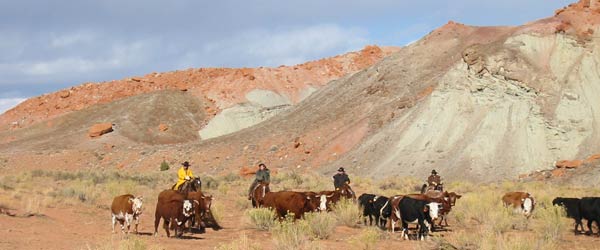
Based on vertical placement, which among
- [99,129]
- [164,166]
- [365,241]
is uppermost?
[99,129]

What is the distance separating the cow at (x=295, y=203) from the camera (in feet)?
57.9

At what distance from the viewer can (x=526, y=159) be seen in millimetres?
37312

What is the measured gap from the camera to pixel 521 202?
810 inches

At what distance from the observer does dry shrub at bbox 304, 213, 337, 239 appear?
16250mm

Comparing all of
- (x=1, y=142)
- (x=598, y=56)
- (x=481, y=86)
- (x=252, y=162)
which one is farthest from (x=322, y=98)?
A: (x=1, y=142)

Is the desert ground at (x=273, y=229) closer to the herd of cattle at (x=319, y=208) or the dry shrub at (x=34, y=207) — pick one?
the dry shrub at (x=34, y=207)

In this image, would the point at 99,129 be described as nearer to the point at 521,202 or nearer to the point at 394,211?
the point at 521,202

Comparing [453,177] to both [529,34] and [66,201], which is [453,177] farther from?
[66,201]

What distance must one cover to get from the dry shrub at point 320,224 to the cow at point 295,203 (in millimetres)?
764

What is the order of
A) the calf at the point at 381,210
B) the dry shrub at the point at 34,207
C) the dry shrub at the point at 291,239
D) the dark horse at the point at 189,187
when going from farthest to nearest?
the dry shrub at the point at 34,207 < the dark horse at the point at 189,187 < the calf at the point at 381,210 < the dry shrub at the point at 291,239

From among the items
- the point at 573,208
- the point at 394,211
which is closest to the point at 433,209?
the point at 394,211

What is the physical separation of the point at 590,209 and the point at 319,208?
7096 millimetres

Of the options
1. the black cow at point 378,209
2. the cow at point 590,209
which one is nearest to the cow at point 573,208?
the cow at point 590,209

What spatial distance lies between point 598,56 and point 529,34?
15.2ft
